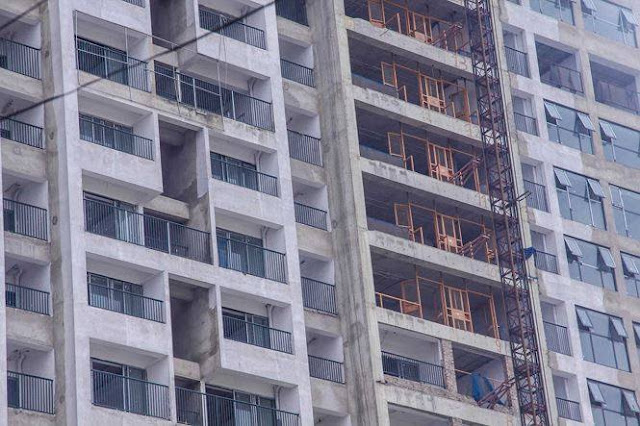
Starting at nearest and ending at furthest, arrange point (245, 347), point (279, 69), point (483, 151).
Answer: point (245, 347) → point (279, 69) → point (483, 151)

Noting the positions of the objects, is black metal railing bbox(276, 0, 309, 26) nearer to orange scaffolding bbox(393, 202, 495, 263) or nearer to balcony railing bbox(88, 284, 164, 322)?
orange scaffolding bbox(393, 202, 495, 263)

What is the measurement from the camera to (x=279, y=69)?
289 ft

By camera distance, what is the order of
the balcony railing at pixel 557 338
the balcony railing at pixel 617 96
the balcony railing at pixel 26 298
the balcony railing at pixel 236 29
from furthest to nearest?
the balcony railing at pixel 617 96
the balcony railing at pixel 557 338
the balcony railing at pixel 236 29
the balcony railing at pixel 26 298

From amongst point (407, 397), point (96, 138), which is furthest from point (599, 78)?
point (96, 138)

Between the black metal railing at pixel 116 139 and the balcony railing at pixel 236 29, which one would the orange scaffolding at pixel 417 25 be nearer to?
the balcony railing at pixel 236 29

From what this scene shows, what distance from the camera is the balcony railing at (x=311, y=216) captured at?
287ft

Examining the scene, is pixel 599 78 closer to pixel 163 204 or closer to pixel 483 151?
pixel 483 151

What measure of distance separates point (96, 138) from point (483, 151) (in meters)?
22.4

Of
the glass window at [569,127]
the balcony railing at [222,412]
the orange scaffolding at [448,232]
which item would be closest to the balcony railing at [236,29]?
the orange scaffolding at [448,232]

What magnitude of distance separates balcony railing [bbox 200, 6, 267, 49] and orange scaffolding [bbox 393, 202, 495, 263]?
1066 centimetres

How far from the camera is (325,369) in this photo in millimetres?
84688

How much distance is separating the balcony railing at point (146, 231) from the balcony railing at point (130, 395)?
6.02m

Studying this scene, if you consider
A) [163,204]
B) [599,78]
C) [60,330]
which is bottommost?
[60,330]

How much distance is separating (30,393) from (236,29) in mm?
22380
